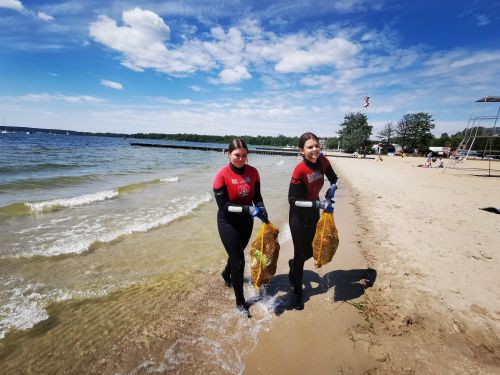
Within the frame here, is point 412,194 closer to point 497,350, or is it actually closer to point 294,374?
point 497,350

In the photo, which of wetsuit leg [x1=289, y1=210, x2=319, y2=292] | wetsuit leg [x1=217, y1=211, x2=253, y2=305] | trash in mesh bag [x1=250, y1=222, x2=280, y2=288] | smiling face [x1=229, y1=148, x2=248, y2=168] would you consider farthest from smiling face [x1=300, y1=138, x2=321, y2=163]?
wetsuit leg [x1=217, y1=211, x2=253, y2=305]

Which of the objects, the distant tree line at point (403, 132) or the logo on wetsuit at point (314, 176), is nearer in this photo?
the logo on wetsuit at point (314, 176)

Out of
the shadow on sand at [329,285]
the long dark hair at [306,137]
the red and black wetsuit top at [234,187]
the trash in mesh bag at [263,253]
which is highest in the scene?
the long dark hair at [306,137]

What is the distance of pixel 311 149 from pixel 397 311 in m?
2.63

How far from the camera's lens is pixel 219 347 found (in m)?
3.39

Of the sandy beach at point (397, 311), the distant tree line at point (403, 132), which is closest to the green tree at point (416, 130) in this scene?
the distant tree line at point (403, 132)

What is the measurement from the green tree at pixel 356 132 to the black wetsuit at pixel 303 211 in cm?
7348

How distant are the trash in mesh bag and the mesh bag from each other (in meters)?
0.65

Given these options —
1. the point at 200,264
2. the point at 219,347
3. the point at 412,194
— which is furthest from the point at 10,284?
the point at 412,194

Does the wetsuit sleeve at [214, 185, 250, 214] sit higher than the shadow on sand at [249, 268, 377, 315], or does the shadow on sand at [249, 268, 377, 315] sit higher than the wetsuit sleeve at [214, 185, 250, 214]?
the wetsuit sleeve at [214, 185, 250, 214]

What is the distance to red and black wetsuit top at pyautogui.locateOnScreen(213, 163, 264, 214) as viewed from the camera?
383cm

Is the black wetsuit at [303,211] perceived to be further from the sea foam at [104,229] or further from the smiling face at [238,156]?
the sea foam at [104,229]

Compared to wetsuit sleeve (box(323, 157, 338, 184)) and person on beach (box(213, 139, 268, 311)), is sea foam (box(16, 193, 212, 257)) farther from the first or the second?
wetsuit sleeve (box(323, 157, 338, 184))

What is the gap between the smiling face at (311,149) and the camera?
4.07m
